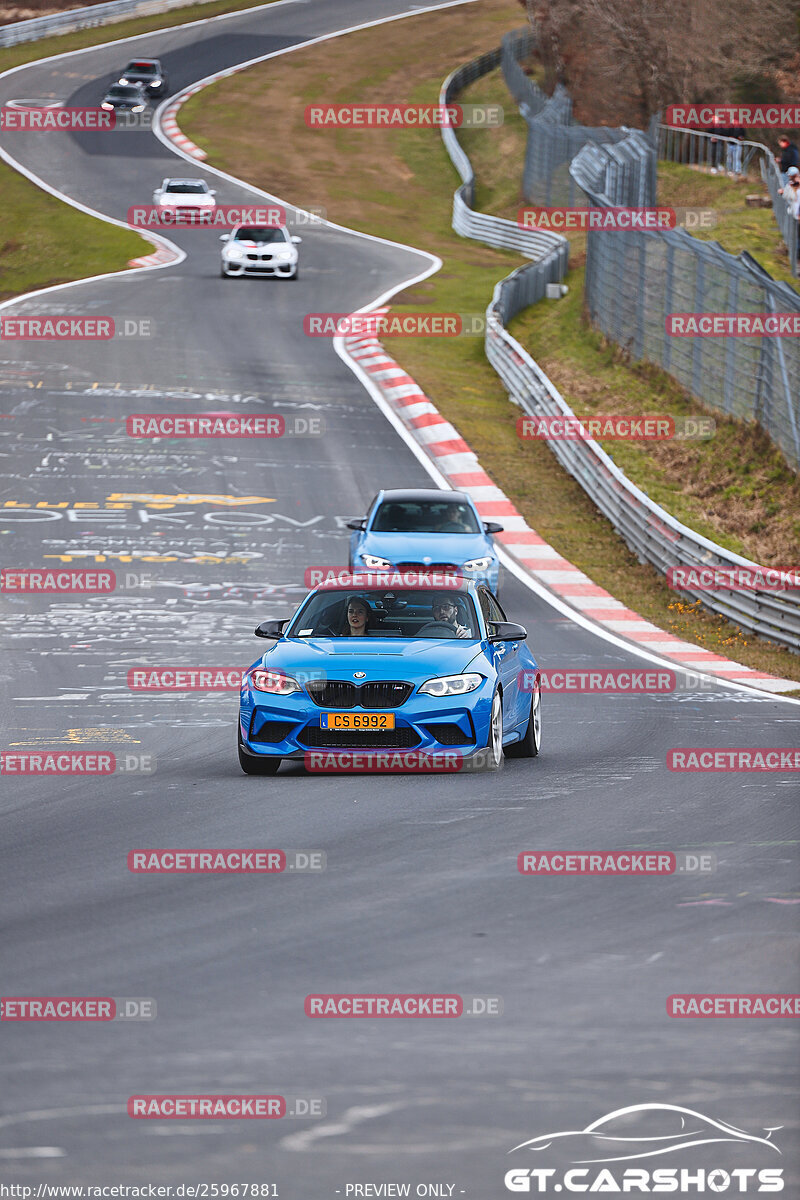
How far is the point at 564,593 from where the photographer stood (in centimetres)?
2131

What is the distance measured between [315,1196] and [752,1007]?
2.10m

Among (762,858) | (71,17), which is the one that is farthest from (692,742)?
(71,17)

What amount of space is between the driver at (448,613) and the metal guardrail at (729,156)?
74.3 feet

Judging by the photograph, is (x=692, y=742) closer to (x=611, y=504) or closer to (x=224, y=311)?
(x=611, y=504)

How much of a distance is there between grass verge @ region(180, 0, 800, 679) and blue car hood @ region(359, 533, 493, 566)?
2.70m
